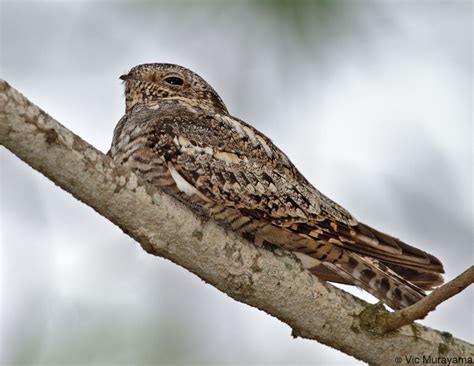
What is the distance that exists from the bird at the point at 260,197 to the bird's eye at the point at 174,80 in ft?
1.84

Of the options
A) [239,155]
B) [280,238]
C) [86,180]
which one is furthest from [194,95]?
[86,180]

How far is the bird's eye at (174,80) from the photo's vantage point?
412cm

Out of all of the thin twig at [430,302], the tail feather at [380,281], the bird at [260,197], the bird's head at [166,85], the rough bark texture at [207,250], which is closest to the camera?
the rough bark texture at [207,250]

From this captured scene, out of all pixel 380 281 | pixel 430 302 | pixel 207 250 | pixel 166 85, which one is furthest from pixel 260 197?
pixel 166 85

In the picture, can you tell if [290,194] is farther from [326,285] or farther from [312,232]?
[326,285]

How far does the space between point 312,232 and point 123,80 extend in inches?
62.7

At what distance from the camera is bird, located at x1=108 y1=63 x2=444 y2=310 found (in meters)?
A: 3.06

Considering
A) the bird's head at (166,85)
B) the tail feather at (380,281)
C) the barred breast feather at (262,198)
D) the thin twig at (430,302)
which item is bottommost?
the thin twig at (430,302)

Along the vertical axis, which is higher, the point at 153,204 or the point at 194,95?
the point at 194,95

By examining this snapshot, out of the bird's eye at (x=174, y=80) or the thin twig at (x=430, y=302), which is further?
the bird's eye at (x=174, y=80)

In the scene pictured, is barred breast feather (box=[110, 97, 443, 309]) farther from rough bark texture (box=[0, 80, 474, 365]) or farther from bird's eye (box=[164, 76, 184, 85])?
bird's eye (box=[164, 76, 184, 85])

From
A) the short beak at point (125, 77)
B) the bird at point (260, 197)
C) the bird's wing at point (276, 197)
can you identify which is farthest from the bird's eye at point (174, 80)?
the bird's wing at point (276, 197)

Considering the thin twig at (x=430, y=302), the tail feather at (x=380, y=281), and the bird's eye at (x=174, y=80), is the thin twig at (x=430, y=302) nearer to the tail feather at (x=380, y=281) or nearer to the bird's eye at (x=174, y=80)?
the tail feather at (x=380, y=281)

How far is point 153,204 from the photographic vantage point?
2508 millimetres
